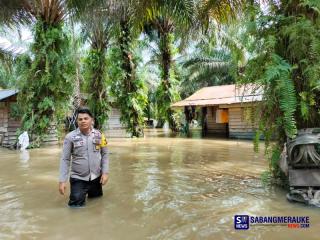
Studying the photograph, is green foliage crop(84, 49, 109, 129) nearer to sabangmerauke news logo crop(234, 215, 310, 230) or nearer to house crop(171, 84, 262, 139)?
house crop(171, 84, 262, 139)

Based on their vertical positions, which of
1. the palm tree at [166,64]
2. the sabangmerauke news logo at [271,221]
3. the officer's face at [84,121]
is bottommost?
the sabangmerauke news logo at [271,221]

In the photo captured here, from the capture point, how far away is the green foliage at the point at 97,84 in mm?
19578

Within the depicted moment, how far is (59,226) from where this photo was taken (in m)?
4.20

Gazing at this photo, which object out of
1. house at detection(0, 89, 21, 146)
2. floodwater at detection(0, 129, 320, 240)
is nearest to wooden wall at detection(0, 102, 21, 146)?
house at detection(0, 89, 21, 146)

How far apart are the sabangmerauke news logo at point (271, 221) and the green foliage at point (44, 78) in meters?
11.6

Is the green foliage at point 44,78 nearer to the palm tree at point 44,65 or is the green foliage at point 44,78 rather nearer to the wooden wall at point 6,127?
the palm tree at point 44,65

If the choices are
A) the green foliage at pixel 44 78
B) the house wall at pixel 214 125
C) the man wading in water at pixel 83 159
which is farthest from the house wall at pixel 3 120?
the house wall at pixel 214 125

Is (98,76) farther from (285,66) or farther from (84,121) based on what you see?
(285,66)

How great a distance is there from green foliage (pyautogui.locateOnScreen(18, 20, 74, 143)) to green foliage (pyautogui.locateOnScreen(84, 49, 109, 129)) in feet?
15.8

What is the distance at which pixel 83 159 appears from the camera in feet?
16.9

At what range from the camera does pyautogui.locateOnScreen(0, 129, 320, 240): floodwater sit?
3939 millimetres

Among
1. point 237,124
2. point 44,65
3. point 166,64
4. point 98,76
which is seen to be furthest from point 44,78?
point 166,64

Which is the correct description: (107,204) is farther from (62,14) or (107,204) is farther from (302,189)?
(62,14)

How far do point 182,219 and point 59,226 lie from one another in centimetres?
153
